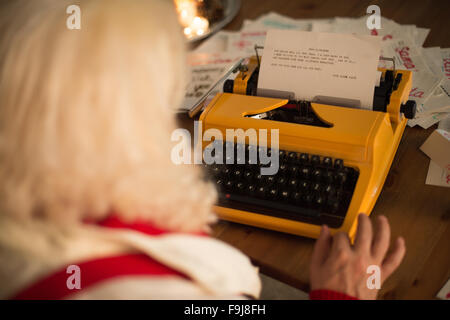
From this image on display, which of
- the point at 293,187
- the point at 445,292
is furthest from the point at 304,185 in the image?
the point at 445,292

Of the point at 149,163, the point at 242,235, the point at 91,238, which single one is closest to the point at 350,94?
the point at 242,235

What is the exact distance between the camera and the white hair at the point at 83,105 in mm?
529

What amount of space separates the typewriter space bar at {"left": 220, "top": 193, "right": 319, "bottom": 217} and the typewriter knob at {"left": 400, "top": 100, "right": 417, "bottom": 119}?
1.30 feet

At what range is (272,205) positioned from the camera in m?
0.98

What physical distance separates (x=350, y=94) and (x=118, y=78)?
2.41ft

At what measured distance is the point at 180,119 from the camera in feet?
4.49

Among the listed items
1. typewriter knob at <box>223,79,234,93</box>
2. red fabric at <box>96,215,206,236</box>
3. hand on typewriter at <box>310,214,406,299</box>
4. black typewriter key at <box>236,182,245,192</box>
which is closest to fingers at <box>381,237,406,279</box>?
hand on typewriter at <box>310,214,406,299</box>

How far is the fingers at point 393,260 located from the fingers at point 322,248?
0.35 feet

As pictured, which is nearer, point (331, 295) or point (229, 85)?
point (331, 295)

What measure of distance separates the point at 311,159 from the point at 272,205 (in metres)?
0.15

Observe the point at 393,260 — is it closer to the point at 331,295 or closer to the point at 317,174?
the point at 331,295

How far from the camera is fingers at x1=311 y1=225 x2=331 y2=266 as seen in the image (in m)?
0.85

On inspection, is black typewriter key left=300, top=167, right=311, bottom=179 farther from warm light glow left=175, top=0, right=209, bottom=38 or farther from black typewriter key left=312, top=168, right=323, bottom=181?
warm light glow left=175, top=0, right=209, bottom=38
